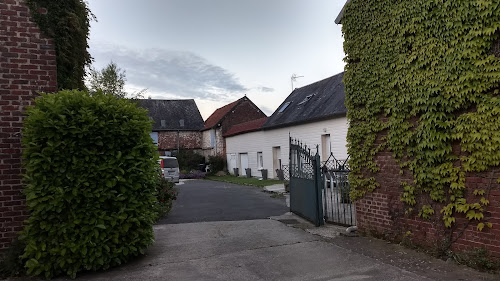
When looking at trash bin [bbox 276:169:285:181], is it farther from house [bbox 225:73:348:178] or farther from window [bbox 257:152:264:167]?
window [bbox 257:152:264:167]

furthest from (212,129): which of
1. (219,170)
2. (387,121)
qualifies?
(387,121)

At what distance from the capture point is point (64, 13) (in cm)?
573

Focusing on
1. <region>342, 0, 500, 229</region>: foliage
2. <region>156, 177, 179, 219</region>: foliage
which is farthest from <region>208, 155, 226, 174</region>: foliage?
<region>342, 0, 500, 229</region>: foliage

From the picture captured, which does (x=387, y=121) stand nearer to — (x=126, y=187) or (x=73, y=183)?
(x=126, y=187)

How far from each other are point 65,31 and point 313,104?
1738cm

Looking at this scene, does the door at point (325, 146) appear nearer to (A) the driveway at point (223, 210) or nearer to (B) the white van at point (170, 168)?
(A) the driveway at point (223, 210)

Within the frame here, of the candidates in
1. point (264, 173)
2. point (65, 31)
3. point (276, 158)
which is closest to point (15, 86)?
point (65, 31)

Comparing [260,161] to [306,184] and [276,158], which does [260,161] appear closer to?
[276,158]

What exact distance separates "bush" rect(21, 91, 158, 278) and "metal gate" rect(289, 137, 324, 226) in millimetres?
3997

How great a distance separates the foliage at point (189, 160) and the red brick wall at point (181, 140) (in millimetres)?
5612

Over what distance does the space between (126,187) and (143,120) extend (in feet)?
3.45

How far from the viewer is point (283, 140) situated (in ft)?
77.4

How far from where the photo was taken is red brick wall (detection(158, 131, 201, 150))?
141 ft

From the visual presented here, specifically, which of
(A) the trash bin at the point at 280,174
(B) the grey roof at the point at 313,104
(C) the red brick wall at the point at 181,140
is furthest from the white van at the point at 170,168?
(C) the red brick wall at the point at 181,140
